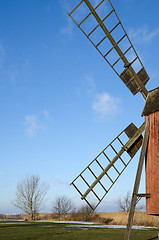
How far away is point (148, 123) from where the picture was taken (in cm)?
1085

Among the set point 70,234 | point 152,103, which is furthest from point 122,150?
point 70,234

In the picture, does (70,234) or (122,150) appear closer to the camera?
(122,150)

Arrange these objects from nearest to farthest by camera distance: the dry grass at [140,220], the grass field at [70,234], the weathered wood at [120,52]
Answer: the weathered wood at [120,52], the grass field at [70,234], the dry grass at [140,220]

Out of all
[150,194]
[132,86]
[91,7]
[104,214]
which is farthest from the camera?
[104,214]

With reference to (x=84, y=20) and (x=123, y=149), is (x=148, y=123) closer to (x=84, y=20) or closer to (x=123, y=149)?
(x=123, y=149)

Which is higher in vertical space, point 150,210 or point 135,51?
point 135,51

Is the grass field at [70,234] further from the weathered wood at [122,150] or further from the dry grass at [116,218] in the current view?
the dry grass at [116,218]

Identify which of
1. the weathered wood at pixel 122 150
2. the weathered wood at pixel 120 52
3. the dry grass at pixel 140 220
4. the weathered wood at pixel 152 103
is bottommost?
the dry grass at pixel 140 220

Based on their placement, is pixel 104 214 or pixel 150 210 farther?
pixel 104 214

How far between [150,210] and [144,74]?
6.54m

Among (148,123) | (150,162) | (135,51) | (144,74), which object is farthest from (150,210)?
(135,51)

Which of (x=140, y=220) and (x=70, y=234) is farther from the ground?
(x=70, y=234)

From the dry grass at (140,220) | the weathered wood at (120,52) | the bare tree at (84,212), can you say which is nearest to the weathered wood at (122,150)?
the weathered wood at (120,52)

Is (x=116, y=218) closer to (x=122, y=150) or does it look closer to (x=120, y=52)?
(x=122, y=150)
